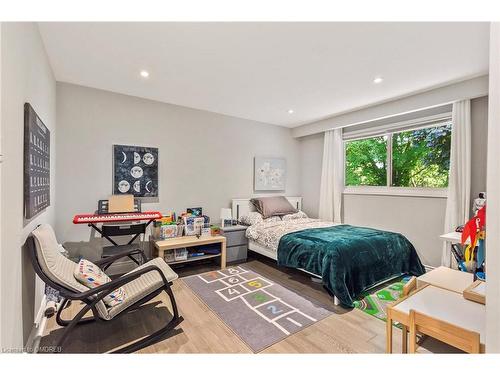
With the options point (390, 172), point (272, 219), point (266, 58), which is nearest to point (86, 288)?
point (266, 58)

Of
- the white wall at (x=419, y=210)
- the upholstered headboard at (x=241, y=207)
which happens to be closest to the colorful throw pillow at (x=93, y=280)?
the upholstered headboard at (x=241, y=207)

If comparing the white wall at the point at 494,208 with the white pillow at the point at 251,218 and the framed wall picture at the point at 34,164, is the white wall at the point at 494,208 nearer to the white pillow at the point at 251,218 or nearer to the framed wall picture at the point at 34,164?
the framed wall picture at the point at 34,164

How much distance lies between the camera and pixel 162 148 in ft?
11.7

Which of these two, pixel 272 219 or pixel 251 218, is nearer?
pixel 251 218

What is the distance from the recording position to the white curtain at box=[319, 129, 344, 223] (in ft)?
14.4

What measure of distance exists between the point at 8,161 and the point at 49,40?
155 centimetres

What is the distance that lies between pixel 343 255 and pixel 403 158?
7.80 ft

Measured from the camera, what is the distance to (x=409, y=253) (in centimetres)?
307

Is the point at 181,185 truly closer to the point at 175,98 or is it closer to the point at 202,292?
the point at 175,98

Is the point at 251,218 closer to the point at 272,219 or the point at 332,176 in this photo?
the point at 272,219

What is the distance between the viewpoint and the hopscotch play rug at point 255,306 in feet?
6.45

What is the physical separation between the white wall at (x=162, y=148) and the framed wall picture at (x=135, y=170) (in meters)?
0.09

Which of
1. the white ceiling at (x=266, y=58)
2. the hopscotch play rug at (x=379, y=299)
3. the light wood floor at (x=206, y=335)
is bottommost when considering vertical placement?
the light wood floor at (x=206, y=335)

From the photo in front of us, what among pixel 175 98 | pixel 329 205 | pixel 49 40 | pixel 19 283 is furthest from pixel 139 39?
pixel 329 205
